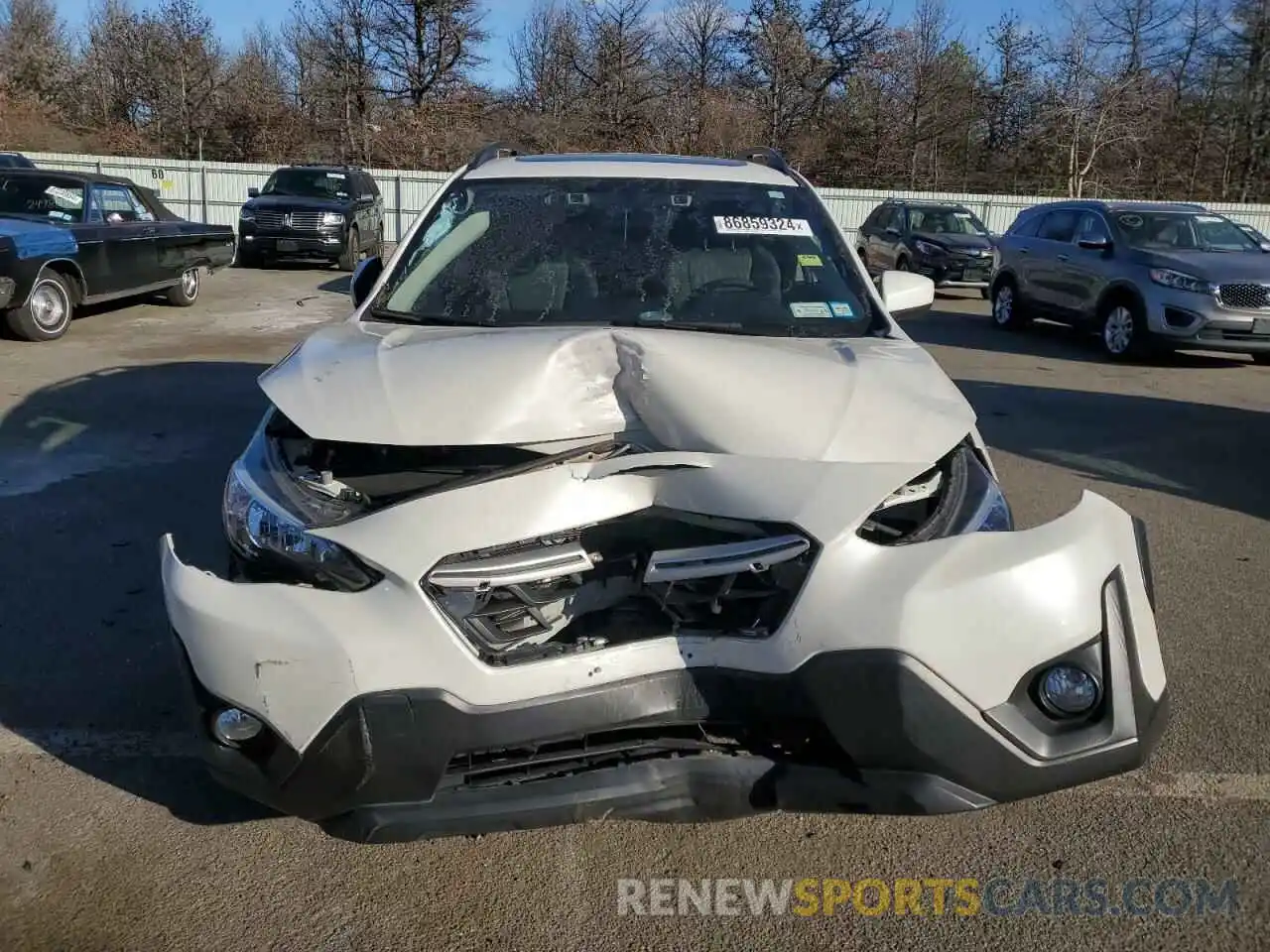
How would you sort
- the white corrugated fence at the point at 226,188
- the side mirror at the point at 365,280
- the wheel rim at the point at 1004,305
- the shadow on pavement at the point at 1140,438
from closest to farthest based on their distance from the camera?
the side mirror at the point at 365,280, the shadow on pavement at the point at 1140,438, the wheel rim at the point at 1004,305, the white corrugated fence at the point at 226,188

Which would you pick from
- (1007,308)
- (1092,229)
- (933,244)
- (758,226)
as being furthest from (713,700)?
(933,244)

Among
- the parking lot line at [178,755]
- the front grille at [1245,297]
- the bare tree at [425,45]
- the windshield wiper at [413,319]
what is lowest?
the parking lot line at [178,755]

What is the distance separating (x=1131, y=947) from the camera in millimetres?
2338

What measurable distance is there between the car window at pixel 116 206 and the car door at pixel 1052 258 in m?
10.7

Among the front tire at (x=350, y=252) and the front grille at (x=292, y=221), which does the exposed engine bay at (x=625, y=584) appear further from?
the front tire at (x=350, y=252)

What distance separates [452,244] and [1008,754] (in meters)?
2.65

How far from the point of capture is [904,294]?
3963 mm

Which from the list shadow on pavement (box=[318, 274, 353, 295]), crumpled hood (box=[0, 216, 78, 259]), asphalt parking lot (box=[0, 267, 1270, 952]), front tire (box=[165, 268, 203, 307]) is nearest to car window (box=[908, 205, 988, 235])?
shadow on pavement (box=[318, 274, 353, 295])

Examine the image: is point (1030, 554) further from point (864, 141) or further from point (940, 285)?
point (864, 141)

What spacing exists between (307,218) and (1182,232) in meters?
13.7

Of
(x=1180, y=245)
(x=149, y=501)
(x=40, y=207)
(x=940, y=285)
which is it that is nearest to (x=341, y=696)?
(x=149, y=501)

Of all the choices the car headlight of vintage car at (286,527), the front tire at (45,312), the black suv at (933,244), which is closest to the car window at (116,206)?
the front tire at (45,312)

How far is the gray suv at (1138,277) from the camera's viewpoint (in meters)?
10.1

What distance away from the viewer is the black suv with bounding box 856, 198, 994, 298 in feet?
56.1
